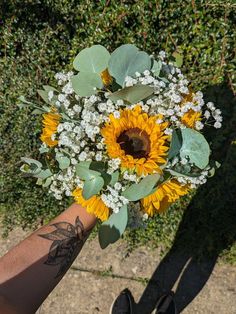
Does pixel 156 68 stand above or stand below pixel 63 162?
above

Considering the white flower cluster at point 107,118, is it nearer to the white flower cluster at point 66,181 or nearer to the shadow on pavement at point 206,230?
the white flower cluster at point 66,181

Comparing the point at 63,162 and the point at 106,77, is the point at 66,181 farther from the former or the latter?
the point at 106,77

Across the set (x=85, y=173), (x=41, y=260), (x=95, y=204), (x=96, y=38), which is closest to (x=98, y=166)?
(x=85, y=173)

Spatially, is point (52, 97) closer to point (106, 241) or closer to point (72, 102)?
point (72, 102)

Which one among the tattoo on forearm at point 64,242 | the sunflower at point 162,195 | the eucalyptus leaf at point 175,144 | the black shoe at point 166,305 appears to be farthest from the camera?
the black shoe at point 166,305

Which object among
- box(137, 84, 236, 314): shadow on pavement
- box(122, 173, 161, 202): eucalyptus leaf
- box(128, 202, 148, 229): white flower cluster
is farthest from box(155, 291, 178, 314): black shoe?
box(122, 173, 161, 202): eucalyptus leaf

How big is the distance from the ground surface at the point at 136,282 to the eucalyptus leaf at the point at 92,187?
1510 mm

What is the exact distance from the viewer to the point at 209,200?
8.63 ft

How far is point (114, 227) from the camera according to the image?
1.45 metres

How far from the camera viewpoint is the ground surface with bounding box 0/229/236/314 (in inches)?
103

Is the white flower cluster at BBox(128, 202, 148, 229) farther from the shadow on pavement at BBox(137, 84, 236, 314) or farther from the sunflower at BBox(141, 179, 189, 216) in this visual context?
the shadow on pavement at BBox(137, 84, 236, 314)

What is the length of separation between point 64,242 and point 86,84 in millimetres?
650

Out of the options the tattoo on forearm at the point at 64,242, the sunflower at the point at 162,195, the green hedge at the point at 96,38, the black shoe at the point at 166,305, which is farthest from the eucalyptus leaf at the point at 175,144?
the black shoe at the point at 166,305

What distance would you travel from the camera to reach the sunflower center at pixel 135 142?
131 centimetres
